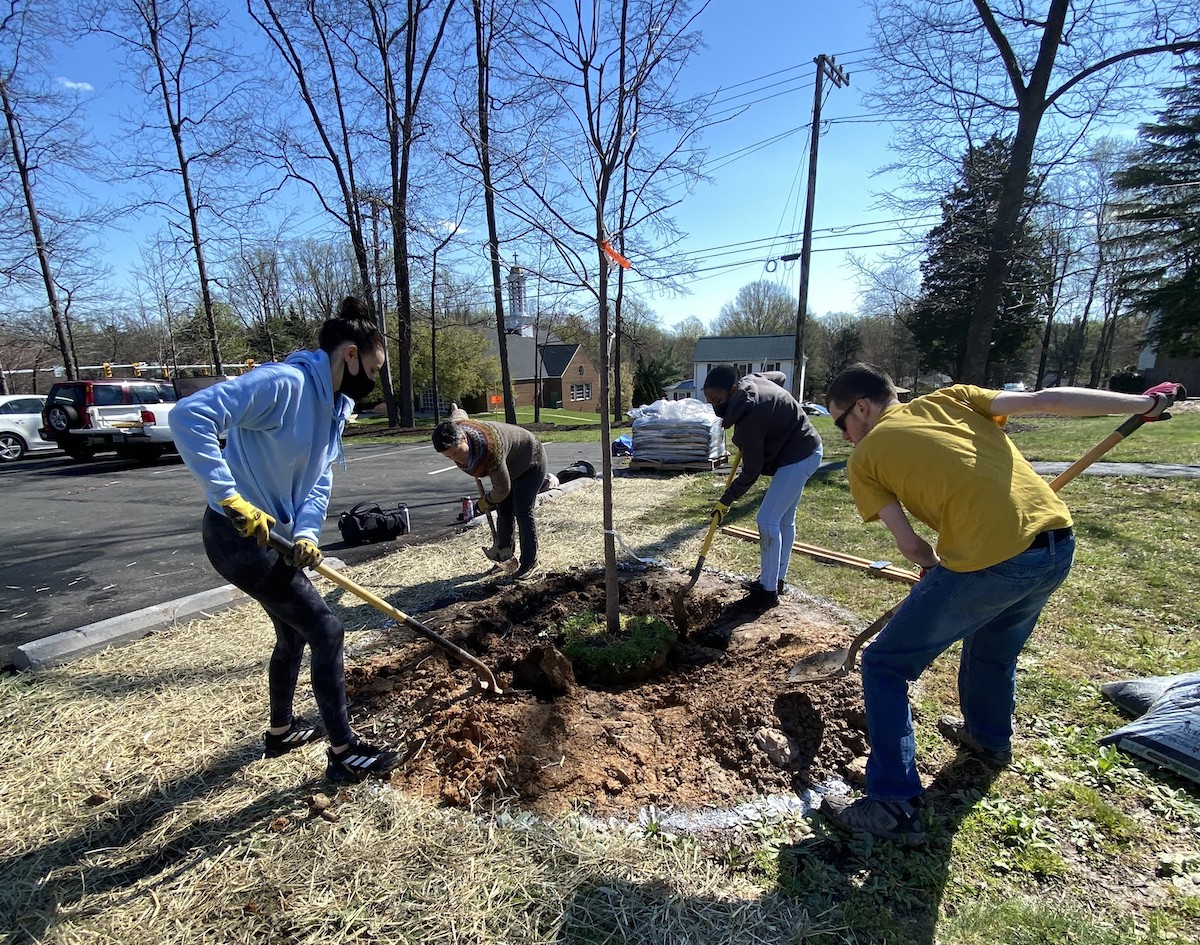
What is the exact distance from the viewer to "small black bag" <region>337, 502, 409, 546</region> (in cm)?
661

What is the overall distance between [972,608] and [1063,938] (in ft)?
3.20

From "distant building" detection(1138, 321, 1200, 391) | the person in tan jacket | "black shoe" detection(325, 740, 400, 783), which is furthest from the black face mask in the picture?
"distant building" detection(1138, 321, 1200, 391)

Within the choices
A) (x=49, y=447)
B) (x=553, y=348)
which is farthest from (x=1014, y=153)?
(x=553, y=348)

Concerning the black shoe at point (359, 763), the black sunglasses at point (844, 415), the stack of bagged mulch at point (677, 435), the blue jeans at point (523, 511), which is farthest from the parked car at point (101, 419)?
the black sunglasses at point (844, 415)

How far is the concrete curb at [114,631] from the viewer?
11.8ft

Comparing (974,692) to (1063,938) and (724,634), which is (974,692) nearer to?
(1063,938)

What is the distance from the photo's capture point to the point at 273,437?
89.6 inches

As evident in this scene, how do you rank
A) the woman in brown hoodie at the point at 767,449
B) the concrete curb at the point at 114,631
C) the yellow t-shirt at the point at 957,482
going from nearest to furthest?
1. the yellow t-shirt at the point at 957,482
2. the concrete curb at the point at 114,631
3. the woman in brown hoodie at the point at 767,449

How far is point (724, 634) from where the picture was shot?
389 centimetres

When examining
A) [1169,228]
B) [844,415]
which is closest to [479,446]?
[844,415]

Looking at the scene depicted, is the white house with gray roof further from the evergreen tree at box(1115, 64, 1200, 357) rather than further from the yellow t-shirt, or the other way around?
the yellow t-shirt

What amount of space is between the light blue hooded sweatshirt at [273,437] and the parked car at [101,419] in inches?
523

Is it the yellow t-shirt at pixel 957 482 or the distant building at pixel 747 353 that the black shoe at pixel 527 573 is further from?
the distant building at pixel 747 353

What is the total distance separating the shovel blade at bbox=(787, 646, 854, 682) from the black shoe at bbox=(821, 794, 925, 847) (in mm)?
846
